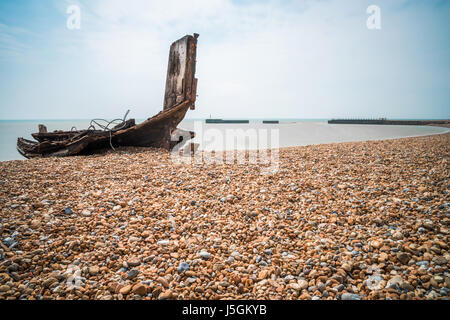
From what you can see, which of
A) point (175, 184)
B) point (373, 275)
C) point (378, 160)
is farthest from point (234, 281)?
point (378, 160)

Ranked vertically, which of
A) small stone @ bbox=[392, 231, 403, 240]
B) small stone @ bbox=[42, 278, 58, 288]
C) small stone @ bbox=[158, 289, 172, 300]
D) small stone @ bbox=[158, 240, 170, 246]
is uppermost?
small stone @ bbox=[392, 231, 403, 240]

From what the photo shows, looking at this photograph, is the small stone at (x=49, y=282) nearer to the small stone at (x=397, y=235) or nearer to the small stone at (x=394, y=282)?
the small stone at (x=394, y=282)

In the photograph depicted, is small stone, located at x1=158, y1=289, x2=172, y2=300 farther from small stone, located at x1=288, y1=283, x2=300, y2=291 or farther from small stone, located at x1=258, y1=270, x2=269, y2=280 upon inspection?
small stone, located at x1=288, y1=283, x2=300, y2=291

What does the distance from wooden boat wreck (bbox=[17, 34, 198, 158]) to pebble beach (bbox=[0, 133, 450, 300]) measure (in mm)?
3095

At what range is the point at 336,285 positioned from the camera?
2223 mm

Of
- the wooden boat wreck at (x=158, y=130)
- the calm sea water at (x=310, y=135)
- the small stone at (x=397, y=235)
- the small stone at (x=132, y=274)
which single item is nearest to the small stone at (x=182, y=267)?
the small stone at (x=132, y=274)

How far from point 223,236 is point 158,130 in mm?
6537

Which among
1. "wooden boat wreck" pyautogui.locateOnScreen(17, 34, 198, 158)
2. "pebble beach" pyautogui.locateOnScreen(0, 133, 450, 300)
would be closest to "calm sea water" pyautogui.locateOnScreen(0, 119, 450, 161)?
"wooden boat wreck" pyautogui.locateOnScreen(17, 34, 198, 158)

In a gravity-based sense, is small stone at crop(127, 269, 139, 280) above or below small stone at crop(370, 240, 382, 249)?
below

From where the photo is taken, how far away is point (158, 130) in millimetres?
8680

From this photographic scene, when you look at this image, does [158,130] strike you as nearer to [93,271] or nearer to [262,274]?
[93,271]

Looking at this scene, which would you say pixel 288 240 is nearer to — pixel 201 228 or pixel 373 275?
pixel 373 275

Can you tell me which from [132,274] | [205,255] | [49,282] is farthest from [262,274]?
[49,282]

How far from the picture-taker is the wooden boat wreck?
789cm
